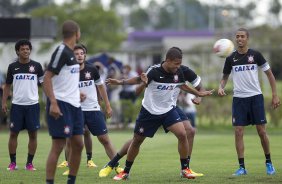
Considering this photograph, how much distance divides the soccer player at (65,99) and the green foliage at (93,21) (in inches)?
1950

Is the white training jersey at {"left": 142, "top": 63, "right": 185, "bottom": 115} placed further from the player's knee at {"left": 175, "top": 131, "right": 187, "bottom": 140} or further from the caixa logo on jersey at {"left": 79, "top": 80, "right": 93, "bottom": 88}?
the caixa logo on jersey at {"left": 79, "top": 80, "right": 93, "bottom": 88}

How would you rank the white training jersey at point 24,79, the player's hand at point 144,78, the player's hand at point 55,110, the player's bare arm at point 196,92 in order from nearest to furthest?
the player's hand at point 55,110 < the player's hand at point 144,78 < the player's bare arm at point 196,92 < the white training jersey at point 24,79

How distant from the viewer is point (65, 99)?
38.3ft

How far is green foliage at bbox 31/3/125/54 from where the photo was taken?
62.7 meters

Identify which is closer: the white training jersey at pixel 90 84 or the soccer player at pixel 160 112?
the soccer player at pixel 160 112

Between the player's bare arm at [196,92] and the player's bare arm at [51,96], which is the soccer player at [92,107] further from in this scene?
the player's bare arm at [51,96]

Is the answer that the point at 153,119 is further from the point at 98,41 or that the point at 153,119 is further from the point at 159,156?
the point at 98,41

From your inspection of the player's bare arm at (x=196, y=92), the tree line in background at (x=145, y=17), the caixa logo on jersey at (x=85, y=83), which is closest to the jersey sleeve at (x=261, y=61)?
the player's bare arm at (x=196, y=92)

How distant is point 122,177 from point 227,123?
18.4 metres

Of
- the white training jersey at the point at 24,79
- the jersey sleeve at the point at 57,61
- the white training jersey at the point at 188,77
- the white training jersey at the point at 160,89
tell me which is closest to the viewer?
the jersey sleeve at the point at 57,61

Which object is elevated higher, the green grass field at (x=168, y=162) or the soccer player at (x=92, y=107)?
the soccer player at (x=92, y=107)

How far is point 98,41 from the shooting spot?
65875mm

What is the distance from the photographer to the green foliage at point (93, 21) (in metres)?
62.7

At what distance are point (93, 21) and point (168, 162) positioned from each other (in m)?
47.2
